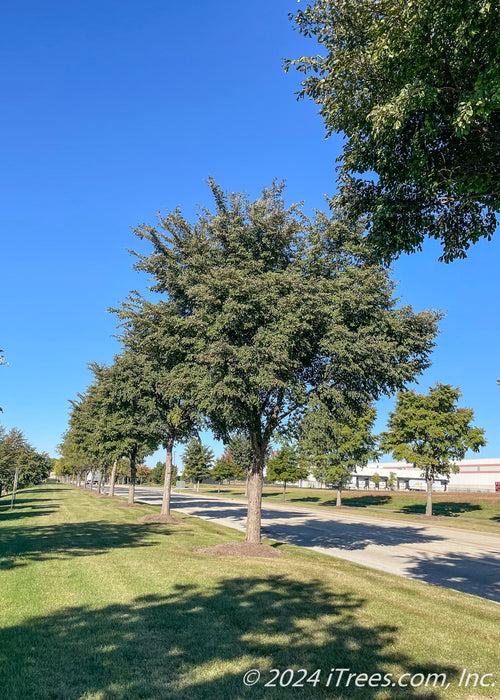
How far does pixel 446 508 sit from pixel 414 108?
44.7 m

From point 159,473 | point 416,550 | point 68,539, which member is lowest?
point 159,473

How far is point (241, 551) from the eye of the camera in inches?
526

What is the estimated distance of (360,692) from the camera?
4.61 metres

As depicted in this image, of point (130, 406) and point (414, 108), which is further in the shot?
point (130, 406)

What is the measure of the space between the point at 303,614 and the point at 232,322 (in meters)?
7.54

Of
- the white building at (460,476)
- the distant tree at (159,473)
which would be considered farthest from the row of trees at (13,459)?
the distant tree at (159,473)

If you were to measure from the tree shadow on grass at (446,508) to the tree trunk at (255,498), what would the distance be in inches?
1198

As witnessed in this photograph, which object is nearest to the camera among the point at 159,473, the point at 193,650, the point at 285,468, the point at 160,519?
the point at 193,650

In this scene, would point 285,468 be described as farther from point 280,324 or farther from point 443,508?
point 280,324

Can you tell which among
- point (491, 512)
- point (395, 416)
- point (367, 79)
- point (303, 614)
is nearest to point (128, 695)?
point (303, 614)

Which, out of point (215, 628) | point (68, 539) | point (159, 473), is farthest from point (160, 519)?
point (159, 473)

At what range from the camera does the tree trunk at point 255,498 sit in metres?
14.5

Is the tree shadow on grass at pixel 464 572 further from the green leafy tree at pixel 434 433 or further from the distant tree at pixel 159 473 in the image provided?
the distant tree at pixel 159 473

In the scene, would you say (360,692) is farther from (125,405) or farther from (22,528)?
(125,405)
